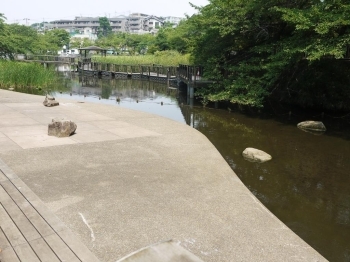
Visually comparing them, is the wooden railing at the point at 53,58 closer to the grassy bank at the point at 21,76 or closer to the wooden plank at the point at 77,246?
the grassy bank at the point at 21,76

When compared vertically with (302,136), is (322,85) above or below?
above

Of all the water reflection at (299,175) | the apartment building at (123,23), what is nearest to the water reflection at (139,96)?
the water reflection at (299,175)

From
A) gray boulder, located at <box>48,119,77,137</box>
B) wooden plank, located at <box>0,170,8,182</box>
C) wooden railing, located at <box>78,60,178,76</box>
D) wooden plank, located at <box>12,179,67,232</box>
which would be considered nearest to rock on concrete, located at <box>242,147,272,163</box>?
gray boulder, located at <box>48,119,77,137</box>

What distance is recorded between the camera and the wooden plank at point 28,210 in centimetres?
440

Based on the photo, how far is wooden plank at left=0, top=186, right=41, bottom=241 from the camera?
4.24 metres

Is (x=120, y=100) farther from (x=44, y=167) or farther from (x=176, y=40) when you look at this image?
(x=176, y=40)

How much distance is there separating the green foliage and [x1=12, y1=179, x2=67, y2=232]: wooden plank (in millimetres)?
10341

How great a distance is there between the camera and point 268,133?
535 inches

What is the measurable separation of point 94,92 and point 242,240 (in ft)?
75.0

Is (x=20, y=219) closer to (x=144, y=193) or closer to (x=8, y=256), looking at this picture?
(x=8, y=256)

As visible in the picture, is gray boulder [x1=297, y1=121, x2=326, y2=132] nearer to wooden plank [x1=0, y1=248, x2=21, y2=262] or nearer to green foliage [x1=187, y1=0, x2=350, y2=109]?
green foliage [x1=187, y1=0, x2=350, y2=109]

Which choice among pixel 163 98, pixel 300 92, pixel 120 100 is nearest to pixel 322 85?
pixel 300 92

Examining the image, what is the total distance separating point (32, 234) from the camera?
4.25 metres

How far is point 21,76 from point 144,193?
2032cm
